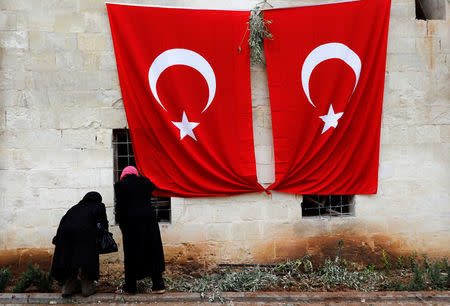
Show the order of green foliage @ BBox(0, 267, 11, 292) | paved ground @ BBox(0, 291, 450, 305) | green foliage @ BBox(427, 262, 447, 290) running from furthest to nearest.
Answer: green foliage @ BBox(427, 262, 447, 290), green foliage @ BBox(0, 267, 11, 292), paved ground @ BBox(0, 291, 450, 305)

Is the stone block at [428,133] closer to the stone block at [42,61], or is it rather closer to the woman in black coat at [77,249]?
the woman in black coat at [77,249]

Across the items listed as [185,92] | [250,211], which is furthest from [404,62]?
[185,92]

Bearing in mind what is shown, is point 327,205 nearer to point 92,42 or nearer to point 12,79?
point 92,42

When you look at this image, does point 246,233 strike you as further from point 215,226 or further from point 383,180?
point 383,180

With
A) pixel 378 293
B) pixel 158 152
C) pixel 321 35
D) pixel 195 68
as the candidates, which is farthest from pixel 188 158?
pixel 378 293

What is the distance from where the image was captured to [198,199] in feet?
20.1

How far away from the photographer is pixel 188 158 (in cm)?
594

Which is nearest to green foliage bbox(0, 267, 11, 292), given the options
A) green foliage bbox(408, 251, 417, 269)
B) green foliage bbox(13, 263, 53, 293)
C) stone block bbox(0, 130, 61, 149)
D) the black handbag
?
green foliage bbox(13, 263, 53, 293)

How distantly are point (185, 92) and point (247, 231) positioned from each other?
2.33 metres

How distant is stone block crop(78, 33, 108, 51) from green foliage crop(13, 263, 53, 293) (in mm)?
3271

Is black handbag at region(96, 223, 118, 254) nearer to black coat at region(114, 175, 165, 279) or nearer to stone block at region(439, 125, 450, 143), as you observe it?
black coat at region(114, 175, 165, 279)

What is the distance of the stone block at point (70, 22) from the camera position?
19.6 ft

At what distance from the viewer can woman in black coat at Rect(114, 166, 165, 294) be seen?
5.15 m

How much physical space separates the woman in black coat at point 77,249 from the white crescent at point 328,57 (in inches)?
139
